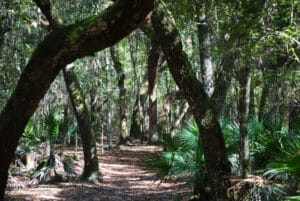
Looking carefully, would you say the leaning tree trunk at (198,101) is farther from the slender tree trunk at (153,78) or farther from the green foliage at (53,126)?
the slender tree trunk at (153,78)

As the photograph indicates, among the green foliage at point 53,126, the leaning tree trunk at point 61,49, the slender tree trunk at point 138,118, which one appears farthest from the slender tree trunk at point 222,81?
the slender tree trunk at point 138,118

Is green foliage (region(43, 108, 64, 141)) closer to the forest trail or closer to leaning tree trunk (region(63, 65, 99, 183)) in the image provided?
leaning tree trunk (region(63, 65, 99, 183))

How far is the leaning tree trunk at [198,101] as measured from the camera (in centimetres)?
656

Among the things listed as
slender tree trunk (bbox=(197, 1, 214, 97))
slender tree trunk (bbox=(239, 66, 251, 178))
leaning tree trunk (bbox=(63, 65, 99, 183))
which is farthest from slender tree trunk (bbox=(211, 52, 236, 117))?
leaning tree trunk (bbox=(63, 65, 99, 183))

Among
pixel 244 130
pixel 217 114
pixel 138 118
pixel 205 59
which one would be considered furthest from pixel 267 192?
pixel 138 118

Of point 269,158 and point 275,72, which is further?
point 275,72

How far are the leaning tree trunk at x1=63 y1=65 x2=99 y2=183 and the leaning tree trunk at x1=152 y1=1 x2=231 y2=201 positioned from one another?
222 inches

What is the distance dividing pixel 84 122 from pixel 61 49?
21.2ft

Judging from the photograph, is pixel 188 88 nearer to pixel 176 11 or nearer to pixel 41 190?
pixel 176 11

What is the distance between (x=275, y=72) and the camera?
34.3 ft

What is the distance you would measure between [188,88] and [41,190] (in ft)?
18.6

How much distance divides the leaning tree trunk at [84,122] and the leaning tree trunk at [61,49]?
5.66 metres

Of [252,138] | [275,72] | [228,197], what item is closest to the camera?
[228,197]

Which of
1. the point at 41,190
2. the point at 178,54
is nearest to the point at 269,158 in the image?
the point at 178,54
